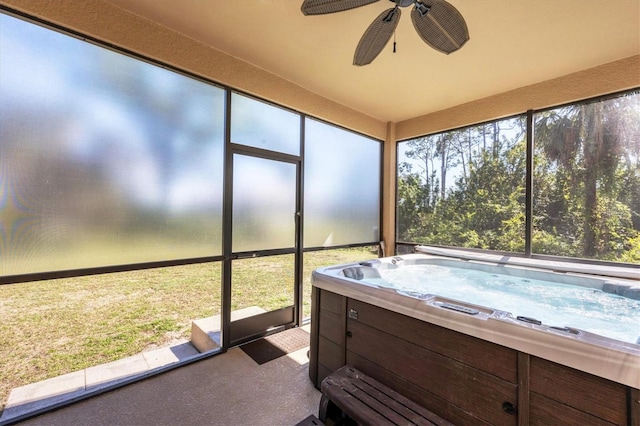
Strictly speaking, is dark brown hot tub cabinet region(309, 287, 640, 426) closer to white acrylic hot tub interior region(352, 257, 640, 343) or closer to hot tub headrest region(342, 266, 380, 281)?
white acrylic hot tub interior region(352, 257, 640, 343)

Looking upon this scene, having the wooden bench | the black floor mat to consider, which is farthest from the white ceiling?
the black floor mat

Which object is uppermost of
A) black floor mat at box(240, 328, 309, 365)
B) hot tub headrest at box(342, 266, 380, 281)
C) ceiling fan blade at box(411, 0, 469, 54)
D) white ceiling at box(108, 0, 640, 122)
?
white ceiling at box(108, 0, 640, 122)

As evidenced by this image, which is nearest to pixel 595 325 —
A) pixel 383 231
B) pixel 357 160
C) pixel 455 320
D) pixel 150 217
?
pixel 455 320

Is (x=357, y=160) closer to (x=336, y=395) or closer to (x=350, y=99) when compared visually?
(x=350, y=99)

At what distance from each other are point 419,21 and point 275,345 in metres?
2.62

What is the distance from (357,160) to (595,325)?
2689 millimetres

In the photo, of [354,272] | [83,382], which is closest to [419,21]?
[354,272]

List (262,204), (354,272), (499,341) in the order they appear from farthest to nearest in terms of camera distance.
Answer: (262,204) < (354,272) < (499,341)

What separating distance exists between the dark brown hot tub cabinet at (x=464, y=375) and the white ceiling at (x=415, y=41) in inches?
75.7

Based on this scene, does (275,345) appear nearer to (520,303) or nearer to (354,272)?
(354,272)

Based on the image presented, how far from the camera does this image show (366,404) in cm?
123

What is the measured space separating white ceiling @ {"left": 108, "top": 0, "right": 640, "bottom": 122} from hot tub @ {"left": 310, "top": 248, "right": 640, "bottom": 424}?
1.77 m

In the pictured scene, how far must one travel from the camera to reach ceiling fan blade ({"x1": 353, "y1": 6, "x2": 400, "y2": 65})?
4.75ft

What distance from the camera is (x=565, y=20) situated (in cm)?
185
